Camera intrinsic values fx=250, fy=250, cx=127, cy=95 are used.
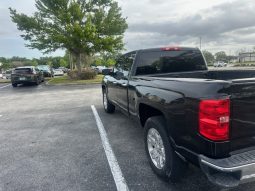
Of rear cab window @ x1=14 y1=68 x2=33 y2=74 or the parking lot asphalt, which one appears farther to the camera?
rear cab window @ x1=14 y1=68 x2=33 y2=74

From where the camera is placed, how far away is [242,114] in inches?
91.4

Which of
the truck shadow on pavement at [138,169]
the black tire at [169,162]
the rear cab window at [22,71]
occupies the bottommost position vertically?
the truck shadow on pavement at [138,169]

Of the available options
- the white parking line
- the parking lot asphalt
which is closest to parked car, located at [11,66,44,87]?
the parking lot asphalt

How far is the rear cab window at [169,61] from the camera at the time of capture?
15.3 ft

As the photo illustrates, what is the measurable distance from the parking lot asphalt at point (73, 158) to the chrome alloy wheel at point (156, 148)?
0.22 meters

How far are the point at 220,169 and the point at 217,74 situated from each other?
2779mm

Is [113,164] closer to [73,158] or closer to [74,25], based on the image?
[73,158]

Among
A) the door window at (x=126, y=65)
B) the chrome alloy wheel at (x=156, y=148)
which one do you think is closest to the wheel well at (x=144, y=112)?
the chrome alloy wheel at (x=156, y=148)

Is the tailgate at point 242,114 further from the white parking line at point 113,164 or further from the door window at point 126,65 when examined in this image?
the door window at point 126,65

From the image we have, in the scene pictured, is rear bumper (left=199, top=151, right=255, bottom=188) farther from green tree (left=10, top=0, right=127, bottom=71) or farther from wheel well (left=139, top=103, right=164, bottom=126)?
green tree (left=10, top=0, right=127, bottom=71)

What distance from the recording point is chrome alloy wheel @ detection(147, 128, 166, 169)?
3.26 meters

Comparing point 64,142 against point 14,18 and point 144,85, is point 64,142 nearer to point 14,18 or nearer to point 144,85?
point 144,85

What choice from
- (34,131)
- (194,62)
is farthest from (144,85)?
(34,131)

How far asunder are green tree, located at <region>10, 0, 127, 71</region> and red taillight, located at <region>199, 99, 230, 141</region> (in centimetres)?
1835
